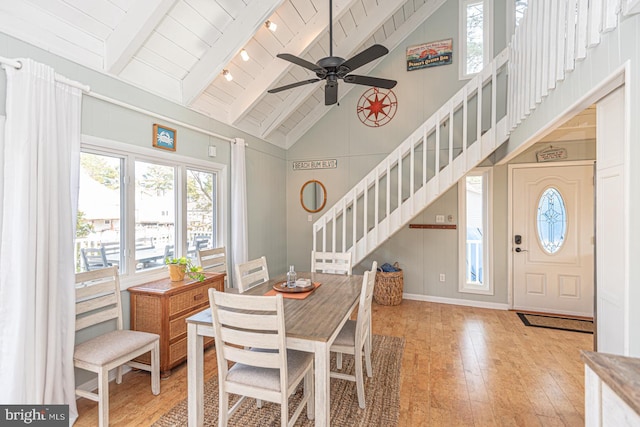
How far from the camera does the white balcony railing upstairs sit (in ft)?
5.03

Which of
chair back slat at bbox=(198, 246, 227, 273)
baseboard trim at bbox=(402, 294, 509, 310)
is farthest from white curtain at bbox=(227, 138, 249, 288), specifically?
baseboard trim at bbox=(402, 294, 509, 310)

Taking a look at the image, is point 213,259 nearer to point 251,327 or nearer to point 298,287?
point 298,287

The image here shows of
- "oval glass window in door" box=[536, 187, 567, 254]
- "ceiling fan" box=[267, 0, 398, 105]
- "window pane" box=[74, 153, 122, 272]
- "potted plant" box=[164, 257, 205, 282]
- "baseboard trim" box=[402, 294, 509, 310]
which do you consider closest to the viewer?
"ceiling fan" box=[267, 0, 398, 105]

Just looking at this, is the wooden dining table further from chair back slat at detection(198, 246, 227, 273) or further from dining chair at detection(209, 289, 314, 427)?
chair back slat at detection(198, 246, 227, 273)

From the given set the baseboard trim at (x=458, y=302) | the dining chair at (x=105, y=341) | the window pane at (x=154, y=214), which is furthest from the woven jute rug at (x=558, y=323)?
the window pane at (x=154, y=214)

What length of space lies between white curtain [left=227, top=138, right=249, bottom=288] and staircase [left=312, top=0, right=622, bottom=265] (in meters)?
1.05

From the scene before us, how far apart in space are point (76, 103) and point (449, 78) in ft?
15.6

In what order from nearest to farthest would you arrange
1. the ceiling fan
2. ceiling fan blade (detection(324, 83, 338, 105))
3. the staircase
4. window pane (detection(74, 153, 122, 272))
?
the staircase
the ceiling fan
window pane (detection(74, 153, 122, 272))
ceiling fan blade (detection(324, 83, 338, 105))

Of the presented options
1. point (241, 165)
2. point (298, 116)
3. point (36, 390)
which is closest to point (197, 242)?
point (241, 165)

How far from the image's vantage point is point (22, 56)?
1982mm

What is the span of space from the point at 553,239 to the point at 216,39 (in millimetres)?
5040

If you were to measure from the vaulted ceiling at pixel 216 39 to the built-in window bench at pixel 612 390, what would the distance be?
3458 millimetres

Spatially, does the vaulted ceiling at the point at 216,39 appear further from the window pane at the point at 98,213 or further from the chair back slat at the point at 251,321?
the chair back slat at the point at 251,321

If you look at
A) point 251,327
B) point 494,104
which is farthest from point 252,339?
point 494,104
